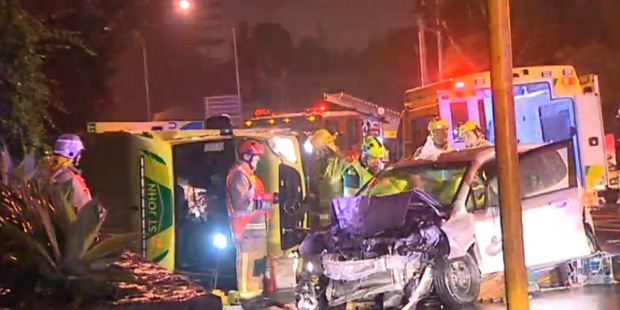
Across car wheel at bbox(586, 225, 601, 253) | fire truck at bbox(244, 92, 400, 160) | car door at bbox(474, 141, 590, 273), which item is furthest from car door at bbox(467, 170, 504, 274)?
fire truck at bbox(244, 92, 400, 160)

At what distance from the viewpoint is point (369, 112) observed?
2214 cm

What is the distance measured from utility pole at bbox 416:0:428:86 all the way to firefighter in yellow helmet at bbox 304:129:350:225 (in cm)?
1963

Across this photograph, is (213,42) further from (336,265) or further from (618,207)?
(336,265)

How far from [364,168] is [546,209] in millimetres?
2965

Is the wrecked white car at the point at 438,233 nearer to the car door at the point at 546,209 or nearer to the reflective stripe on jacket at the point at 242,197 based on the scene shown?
the car door at the point at 546,209

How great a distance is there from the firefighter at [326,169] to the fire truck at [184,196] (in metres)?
0.77

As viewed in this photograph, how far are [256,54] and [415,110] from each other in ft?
168

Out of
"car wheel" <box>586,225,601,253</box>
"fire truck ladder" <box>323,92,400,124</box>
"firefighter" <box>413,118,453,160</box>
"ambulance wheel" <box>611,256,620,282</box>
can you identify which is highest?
"fire truck ladder" <box>323,92,400,124</box>

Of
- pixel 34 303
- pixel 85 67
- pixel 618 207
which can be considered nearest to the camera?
pixel 34 303

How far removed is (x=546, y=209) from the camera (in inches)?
419

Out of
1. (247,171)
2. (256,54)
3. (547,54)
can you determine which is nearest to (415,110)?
(247,171)

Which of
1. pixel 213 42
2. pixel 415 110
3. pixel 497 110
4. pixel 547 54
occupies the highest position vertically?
pixel 213 42

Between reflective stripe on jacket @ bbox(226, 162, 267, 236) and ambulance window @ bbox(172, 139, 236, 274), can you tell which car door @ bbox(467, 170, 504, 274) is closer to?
reflective stripe on jacket @ bbox(226, 162, 267, 236)

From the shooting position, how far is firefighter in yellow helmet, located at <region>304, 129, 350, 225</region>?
12344 millimetres
